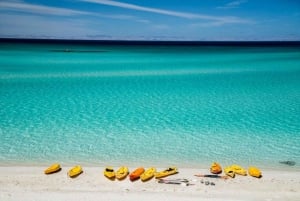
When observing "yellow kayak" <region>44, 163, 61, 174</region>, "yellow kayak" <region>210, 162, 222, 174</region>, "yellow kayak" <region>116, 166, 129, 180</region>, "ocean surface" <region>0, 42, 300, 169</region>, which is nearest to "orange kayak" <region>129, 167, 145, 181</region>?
"yellow kayak" <region>116, 166, 129, 180</region>

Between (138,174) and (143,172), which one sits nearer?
(138,174)

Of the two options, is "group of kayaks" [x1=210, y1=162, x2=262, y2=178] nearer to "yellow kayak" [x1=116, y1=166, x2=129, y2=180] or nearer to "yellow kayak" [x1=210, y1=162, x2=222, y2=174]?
"yellow kayak" [x1=210, y1=162, x2=222, y2=174]

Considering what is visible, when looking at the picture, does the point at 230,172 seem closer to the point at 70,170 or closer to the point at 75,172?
the point at 75,172

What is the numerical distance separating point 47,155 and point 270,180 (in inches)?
193

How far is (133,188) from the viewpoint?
204 inches

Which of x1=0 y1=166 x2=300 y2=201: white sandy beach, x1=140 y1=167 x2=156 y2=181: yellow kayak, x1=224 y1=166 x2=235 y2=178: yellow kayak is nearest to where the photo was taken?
x1=0 y1=166 x2=300 y2=201: white sandy beach

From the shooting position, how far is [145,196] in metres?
4.84

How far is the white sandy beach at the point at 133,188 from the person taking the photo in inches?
190

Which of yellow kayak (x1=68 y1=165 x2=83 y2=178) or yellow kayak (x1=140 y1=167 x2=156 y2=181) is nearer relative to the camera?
yellow kayak (x1=140 y1=167 x2=156 y2=181)

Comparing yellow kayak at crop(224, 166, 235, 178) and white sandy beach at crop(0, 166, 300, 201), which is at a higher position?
yellow kayak at crop(224, 166, 235, 178)

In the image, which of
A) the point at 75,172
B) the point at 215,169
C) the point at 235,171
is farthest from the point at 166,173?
the point at 75,172

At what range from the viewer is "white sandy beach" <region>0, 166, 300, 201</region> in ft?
15.8

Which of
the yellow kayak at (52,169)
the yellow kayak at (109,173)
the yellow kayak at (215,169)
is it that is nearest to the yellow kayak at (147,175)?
the yellow kayak at (109,173)

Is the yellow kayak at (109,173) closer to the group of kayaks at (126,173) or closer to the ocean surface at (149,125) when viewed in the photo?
the group of kayaks at (126,173)
